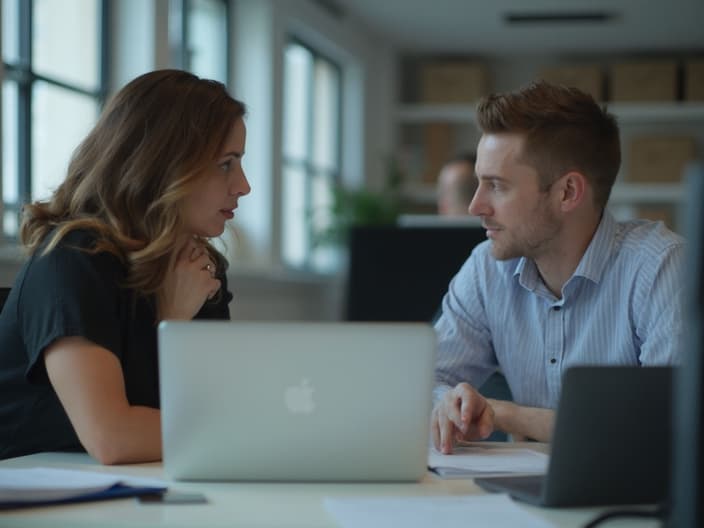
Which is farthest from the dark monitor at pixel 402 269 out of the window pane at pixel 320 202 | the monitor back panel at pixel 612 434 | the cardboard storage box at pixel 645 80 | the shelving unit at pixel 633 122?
the cardboard storage box at pixel 645 80

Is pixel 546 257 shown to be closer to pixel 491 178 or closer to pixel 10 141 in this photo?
pixel 491 178

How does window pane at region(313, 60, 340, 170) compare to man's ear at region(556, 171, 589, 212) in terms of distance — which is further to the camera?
window pane at region(313, 60, 340, 170)

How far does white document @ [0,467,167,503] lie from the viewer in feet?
4.24

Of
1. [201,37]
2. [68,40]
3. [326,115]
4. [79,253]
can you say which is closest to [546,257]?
[79,253]

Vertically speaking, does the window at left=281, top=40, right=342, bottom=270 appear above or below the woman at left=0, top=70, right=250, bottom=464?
above

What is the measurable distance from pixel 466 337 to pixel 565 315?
0.72 feet

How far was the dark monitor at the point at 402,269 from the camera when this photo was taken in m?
4.58

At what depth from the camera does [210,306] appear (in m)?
2.23

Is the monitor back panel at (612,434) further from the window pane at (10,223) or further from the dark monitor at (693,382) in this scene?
the window pane at (10,223)

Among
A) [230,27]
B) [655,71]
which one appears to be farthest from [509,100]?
[655,71]

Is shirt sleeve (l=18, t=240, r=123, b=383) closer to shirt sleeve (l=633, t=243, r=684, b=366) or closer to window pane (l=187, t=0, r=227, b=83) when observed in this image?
shirt sleeve (l=633, t=243, r=684, b=366)

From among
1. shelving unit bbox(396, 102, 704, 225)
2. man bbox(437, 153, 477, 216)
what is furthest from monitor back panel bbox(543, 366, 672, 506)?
shelving unit bbox(396, 102, 704, 225)

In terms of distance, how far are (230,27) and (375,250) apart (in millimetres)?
2034

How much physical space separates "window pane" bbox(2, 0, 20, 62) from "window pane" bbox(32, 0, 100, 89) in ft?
0.36
